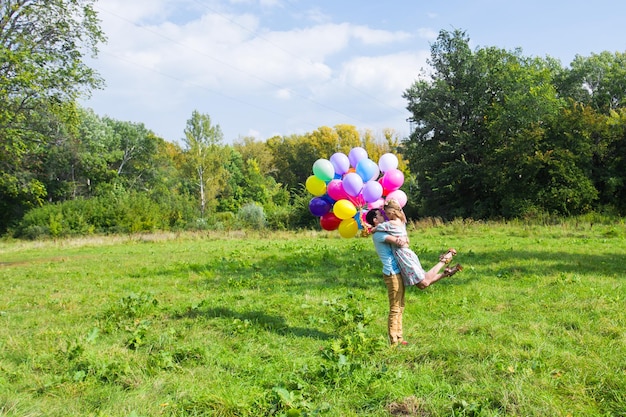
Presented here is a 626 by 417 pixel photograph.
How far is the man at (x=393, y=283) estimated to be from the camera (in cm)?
557

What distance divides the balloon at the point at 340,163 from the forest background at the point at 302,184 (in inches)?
548

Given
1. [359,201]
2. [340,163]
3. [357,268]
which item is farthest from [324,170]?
[357,268]

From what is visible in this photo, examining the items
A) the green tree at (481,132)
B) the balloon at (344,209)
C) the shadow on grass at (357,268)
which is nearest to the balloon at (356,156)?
the balloon at (344,209)

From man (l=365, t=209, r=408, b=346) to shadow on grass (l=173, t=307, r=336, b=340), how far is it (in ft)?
3.05

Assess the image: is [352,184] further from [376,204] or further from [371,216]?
[371,216]

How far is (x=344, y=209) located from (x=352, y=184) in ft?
1.36

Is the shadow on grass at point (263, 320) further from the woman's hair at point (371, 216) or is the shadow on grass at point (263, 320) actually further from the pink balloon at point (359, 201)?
the pink balloon at point (359, 201)

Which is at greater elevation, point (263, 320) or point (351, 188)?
point (351, 188)

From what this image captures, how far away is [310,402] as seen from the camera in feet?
13.1

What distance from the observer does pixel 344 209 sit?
Answer: 7016 millimetres

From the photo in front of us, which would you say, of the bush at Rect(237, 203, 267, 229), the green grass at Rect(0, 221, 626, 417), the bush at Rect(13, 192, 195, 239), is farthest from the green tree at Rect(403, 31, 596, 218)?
the bush at Rect(13, 192, 195, 239)

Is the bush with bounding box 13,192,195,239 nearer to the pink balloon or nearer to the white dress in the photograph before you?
the pink balloon

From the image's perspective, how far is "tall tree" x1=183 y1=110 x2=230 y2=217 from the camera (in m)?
47.2

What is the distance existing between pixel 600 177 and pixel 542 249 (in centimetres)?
1791
